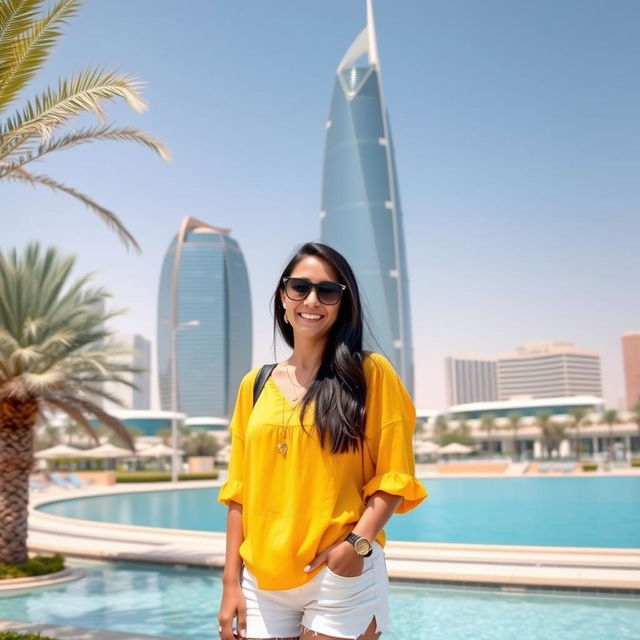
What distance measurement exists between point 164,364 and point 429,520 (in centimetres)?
13136

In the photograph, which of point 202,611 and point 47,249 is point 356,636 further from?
point 47,249

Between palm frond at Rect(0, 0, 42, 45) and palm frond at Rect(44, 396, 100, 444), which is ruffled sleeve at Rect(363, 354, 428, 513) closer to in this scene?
palm frond at Rect(0, 0, 42, 45)

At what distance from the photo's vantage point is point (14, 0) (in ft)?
18.0

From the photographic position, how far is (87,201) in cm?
873

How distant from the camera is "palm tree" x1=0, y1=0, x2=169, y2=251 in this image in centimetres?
566

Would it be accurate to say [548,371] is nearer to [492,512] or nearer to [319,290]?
[492,512]

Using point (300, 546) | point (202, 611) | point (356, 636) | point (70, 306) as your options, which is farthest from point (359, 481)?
point (70, 306)

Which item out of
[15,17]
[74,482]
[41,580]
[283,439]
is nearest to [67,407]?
[41,580]

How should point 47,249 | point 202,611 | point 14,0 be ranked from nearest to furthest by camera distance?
point 14,0 < point 202,611 < point 47,249

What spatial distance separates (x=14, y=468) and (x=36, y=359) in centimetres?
168

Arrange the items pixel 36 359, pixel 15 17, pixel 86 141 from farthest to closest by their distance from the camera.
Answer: pixel 36 359 < pixel 86 141 < pixel 15 17

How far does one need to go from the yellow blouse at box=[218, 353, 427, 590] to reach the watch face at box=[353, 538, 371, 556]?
5cm

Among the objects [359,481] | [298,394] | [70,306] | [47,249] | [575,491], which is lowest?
[575,491]

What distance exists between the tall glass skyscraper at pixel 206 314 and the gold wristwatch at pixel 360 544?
138 meters
